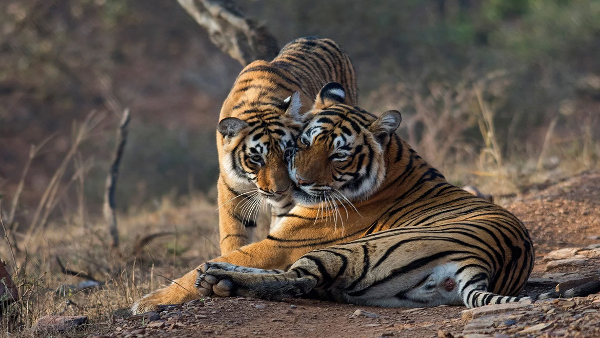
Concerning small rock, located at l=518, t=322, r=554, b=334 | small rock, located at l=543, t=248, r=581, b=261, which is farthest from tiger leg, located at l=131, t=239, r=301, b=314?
small rock, located at l=543, t=248, r=581, b=261

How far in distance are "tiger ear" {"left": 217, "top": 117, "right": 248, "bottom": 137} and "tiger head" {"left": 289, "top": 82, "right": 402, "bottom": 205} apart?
1.38 feet

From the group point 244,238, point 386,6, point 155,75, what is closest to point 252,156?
point 244,238

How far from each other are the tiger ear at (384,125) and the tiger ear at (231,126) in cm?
83

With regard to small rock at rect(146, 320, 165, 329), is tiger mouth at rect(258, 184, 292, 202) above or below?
above

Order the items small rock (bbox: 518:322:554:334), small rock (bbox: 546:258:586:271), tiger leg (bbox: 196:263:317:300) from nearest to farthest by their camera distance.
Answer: small rock (bbox: 518:322:554:334)
tiger leg (bbox: 196:263:317:300)
small rock (bbox: 546:258:586:271)

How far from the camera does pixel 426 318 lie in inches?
137

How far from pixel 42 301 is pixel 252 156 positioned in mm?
1509

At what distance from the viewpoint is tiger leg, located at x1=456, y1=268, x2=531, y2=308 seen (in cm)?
336

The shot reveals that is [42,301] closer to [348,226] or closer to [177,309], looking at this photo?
[177,309]

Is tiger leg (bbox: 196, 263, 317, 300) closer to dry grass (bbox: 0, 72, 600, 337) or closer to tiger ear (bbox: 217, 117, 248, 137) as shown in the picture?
dry grass (bbox: 0, 72, 600, 337)

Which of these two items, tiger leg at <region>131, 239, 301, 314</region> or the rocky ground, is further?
tiger leg at <region>131, 239, 301, 314</region>

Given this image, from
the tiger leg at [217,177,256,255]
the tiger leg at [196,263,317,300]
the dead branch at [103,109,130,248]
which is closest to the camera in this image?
the tiger leg at [196,263,317,300]

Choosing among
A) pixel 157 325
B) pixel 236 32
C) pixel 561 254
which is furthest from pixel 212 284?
pixel 236 32

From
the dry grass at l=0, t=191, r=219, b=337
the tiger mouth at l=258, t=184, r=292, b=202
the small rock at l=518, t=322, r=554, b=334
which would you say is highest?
the tiger mouth at l=258, t=184, r=292, b=202
